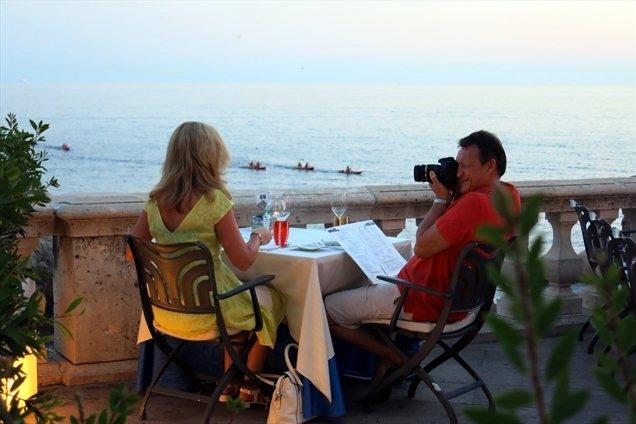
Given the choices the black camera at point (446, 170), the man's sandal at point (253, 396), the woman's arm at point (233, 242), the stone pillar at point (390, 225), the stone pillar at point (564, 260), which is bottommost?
the man's sandal at point (253, 396)

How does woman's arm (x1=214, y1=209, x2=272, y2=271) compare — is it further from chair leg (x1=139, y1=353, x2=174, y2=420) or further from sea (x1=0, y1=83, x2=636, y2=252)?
sea (x1=0, y1=83, x2=636, y2=252)

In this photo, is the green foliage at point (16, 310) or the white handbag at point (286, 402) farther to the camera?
the white handbag at point (286, 402)

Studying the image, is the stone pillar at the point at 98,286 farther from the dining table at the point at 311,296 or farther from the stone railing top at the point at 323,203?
the dining table at the point at 311,296

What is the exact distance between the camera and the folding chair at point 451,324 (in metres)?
4.36

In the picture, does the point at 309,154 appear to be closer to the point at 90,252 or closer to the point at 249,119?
the point at 249,119

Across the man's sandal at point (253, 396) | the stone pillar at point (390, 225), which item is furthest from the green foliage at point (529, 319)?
the stone pillar at point (390, 225)

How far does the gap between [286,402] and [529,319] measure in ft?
12.1

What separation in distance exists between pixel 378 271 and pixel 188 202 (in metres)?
0.96

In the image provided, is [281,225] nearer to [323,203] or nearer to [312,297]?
[312,297]

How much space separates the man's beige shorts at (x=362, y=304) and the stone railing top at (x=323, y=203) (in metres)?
0.92

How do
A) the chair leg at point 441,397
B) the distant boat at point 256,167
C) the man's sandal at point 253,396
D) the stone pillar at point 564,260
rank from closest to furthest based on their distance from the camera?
the chair leg at point 441,397, the man's sandal at point 253,396, the stone pillar at point 564,260, the distant boat at point 256,167

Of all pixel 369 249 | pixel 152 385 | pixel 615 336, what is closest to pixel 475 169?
pixel 369 249

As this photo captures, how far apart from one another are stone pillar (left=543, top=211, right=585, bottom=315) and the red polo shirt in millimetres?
1988

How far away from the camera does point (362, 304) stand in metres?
4.67
